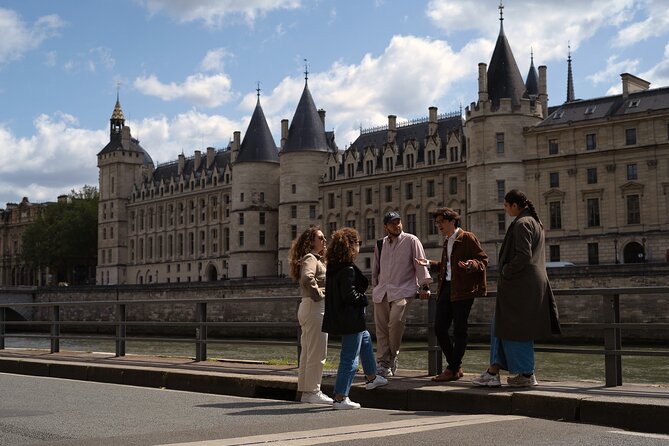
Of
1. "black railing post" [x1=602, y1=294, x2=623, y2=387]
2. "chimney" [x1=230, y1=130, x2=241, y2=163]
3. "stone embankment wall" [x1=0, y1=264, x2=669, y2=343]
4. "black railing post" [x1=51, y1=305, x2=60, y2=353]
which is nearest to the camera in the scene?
"black railing post" [x1=602, y1=294, x2=623, y2=387]

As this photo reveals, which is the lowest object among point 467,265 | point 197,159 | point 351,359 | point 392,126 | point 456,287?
point 351,359

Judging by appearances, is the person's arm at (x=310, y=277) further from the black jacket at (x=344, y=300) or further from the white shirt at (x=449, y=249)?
the white shirt at (x=449, y=249)

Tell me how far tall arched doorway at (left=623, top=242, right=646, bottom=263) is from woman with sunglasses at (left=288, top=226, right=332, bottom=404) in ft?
163

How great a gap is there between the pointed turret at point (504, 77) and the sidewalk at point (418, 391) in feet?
165

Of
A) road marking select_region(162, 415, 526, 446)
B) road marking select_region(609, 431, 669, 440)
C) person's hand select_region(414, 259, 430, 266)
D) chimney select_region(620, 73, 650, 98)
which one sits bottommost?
road marking select_region(609, 431, 669, 440)

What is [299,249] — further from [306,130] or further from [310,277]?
[306,130]

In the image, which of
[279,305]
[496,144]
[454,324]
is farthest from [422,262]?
[496,144]

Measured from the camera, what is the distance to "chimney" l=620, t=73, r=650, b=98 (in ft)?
191

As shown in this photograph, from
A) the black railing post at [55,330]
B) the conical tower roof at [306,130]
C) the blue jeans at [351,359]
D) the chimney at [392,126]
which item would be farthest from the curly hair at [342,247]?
the conical tower roof at [306,130]

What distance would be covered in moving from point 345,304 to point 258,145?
74293mm

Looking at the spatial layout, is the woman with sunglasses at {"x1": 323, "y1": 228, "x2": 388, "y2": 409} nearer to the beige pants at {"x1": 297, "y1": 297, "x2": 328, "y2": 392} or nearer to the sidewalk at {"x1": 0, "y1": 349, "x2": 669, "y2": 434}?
the beige pants at {"x1": 297, "y1": 297, "x2": 328, "y2": 392}

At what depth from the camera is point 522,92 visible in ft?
203

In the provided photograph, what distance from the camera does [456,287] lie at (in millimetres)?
9805

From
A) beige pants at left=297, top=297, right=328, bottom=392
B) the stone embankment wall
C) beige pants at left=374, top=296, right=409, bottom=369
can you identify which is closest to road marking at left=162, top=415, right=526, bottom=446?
beige pants at left=297, top=297, right=328, bottom=392
